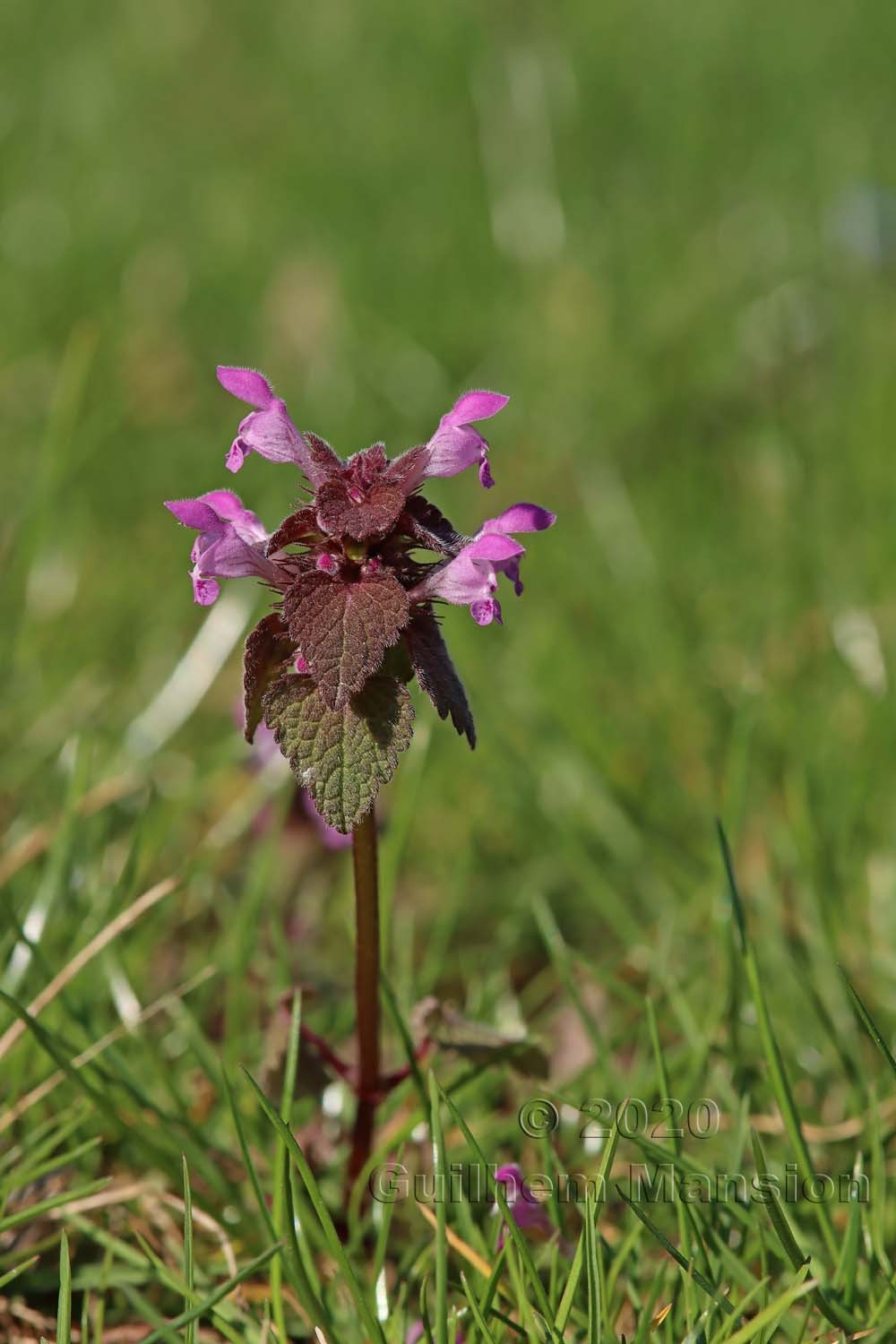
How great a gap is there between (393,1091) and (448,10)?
15.8 ft

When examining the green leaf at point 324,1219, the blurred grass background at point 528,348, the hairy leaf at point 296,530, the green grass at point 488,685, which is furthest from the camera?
the blurred grass background at point 528,348

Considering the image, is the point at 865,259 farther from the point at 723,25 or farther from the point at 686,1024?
the point at 686,1024

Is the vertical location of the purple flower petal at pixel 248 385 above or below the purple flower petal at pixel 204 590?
above

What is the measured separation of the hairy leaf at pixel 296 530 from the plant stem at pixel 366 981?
0.81 feet

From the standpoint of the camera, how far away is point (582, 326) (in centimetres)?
344

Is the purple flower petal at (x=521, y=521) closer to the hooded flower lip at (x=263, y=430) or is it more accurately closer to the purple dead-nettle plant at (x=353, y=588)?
the purple dead-nettle plant at (x=353, y=588)

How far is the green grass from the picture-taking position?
4.04ft

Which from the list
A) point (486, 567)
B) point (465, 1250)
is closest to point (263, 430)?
point (486, 567)

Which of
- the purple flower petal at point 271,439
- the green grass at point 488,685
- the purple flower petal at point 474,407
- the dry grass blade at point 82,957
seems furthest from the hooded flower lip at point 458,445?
the dry grass blade at point 82,957

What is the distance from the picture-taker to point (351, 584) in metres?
1.08

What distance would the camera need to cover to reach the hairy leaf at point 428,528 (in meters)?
1.10

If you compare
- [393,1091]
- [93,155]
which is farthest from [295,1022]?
[93,155]

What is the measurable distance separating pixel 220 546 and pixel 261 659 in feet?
0.35

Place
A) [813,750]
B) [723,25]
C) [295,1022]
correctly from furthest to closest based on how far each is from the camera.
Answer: [723,25] → [813,750] → [295,1022]
